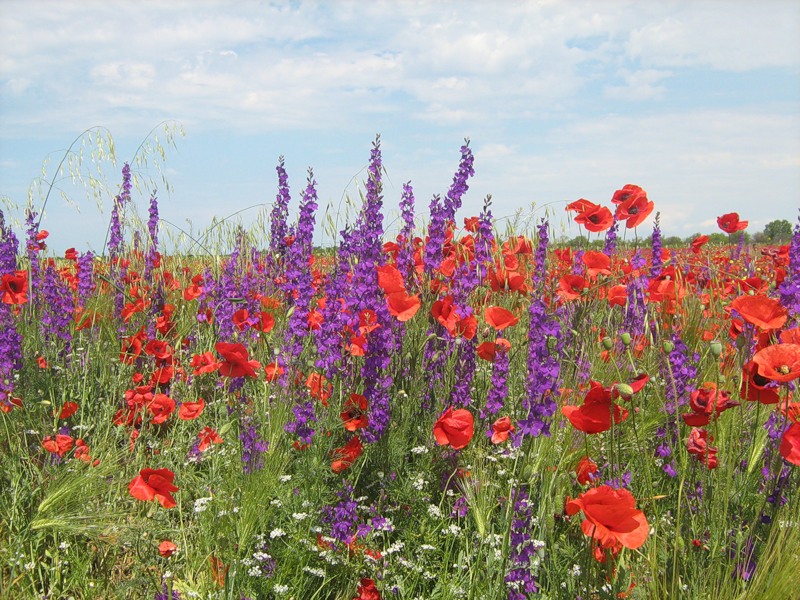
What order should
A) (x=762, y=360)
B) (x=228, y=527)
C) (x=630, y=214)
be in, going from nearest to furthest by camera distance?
(x=762, y=360) < (x=228, y=527) < (x=630, y=214)

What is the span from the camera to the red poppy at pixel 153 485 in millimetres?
1943

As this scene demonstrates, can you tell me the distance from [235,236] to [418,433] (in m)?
3.15

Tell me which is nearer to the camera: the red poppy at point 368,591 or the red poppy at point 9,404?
the red poppy at point 368,591

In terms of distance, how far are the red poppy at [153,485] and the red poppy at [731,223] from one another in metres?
3.44

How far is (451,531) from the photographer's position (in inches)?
86.4

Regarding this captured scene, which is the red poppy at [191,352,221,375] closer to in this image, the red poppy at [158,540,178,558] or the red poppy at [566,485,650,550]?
the red poppy at [158,540,178,558]

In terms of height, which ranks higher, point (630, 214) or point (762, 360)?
point (630, 214)

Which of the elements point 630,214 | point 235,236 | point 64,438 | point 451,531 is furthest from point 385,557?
point 235,236

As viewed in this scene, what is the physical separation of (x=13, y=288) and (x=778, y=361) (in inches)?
121

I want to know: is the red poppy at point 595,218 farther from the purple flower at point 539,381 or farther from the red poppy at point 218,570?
the red poppy at point 218,570

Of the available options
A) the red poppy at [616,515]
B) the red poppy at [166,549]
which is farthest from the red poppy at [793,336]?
the red poppy at [166,549]

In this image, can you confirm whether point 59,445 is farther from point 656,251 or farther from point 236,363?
point 656,251

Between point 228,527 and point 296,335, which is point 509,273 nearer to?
point 296,335

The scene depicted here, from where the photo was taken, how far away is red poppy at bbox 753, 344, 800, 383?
5.11 feet
